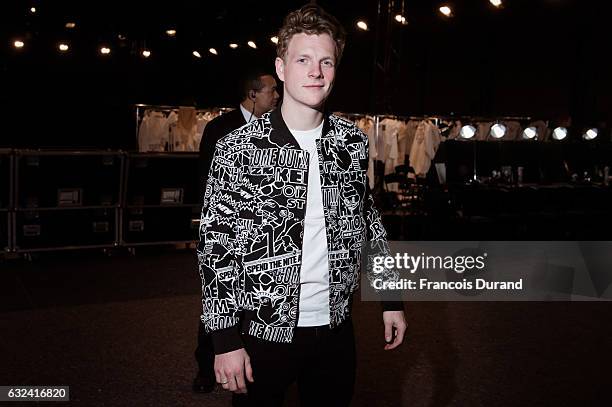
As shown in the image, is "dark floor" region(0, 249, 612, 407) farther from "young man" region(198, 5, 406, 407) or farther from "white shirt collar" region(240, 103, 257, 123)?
"young man" region(198, 5, 406, 407)

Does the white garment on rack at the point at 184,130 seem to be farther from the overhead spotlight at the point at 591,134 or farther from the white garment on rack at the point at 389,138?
the overhead spotlight at the point at 591,134

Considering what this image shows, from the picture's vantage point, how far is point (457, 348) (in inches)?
189

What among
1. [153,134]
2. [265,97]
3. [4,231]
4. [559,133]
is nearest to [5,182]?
[4,231]

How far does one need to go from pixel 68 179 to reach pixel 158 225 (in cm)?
120

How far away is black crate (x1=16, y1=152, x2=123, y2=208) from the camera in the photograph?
769 centimetres

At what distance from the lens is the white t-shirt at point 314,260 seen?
190 cm

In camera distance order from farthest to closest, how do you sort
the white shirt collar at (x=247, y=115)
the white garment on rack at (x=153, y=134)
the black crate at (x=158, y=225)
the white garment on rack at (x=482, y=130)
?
the white garment on rack at (x=482, y=130) → the white garment on rack at (x=153, y=134) → the black crate at (x=158, y=225) → the white shirt collar at (x=247, y=115)

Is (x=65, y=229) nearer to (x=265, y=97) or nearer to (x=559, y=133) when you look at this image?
(x=265, y=97)

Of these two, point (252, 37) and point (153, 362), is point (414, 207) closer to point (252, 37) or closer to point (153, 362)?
point (153, 362)

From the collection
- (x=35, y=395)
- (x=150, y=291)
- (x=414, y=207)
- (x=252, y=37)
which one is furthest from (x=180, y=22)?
(x=35, y=395)

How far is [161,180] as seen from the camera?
848cm

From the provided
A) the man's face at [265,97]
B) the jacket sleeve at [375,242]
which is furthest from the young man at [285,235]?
the man's face at [265,97]

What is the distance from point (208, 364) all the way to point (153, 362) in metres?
0.79

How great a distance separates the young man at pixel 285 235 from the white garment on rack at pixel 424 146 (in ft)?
35.6
